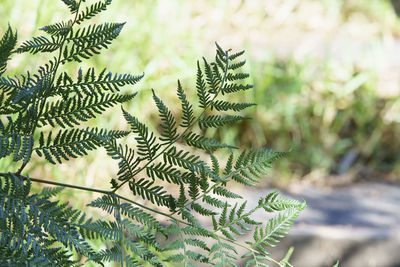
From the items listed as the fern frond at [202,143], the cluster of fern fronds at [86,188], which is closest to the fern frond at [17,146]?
the cluster of fern fronds at [86,188]

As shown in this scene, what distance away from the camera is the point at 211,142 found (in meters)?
0.46

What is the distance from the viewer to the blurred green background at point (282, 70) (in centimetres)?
210

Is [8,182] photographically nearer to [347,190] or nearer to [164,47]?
[164,47]

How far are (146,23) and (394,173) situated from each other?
187 centimetres

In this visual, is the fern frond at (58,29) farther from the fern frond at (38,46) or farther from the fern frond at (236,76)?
the fern frond at (236,76)

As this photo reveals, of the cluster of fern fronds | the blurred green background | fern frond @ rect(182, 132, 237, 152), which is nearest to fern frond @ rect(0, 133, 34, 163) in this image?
the cluster of fern fronds

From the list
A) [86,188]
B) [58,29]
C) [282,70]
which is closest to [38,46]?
[58,29]

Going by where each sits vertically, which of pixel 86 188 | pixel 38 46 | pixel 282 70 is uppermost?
pixel 282 70

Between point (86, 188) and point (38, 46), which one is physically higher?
point (38, 46)


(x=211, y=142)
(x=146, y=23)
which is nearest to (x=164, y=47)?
(x=146, y=23)

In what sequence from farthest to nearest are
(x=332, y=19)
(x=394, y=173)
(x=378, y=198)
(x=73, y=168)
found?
(x=332, y=19) < (x=394, y=173) < (x=378, y=198) < (x=73, y=168)

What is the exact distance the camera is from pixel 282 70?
3301mm

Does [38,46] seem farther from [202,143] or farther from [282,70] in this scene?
[282,70]

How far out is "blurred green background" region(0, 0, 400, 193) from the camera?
210cm
